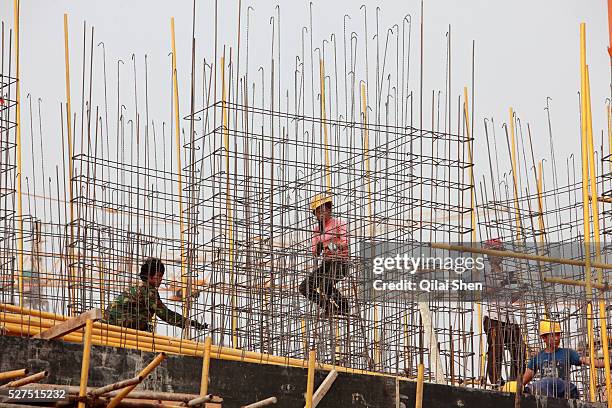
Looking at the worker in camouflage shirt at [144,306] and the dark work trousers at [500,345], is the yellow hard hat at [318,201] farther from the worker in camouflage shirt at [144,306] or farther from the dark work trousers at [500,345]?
the dark work trousers at [500,345]

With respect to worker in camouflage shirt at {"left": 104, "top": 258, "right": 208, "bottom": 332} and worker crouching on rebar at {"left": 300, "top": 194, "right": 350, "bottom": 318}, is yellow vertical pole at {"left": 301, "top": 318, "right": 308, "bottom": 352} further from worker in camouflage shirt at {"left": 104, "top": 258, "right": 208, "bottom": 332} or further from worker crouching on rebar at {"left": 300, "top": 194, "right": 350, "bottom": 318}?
worker in camouflage shirt at {"left": 104, "top": 258, "right": 208, "bottom": 332}

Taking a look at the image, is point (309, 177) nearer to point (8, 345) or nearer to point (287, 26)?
point (8, 345)

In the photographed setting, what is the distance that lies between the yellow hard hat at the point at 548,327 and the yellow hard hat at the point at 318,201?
80.3 inches

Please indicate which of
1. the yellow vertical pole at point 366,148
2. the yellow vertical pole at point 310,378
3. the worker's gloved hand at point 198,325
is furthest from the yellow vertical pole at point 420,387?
the yellow vertical pole at point 366,148

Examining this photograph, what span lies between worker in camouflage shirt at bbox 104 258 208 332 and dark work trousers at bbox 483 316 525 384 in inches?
108

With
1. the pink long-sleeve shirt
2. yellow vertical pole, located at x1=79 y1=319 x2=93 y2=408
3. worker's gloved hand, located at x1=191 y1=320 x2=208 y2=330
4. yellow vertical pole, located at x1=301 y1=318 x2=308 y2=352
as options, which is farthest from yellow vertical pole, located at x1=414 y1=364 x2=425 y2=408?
yellow vertical pole, located at x1=79 y1=319 x2=93 y2=408

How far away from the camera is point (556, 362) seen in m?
11.0

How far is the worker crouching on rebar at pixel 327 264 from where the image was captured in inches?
396

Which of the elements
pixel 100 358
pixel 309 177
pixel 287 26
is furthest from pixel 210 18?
pixel 100 358

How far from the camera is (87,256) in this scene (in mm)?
9516

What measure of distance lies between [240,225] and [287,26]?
322 inches

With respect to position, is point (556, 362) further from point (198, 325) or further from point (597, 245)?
point (198, 325)

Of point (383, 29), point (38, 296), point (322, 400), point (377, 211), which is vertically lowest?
point (322, 400)

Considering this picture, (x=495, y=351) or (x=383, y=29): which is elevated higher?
(x=383, y=29)
